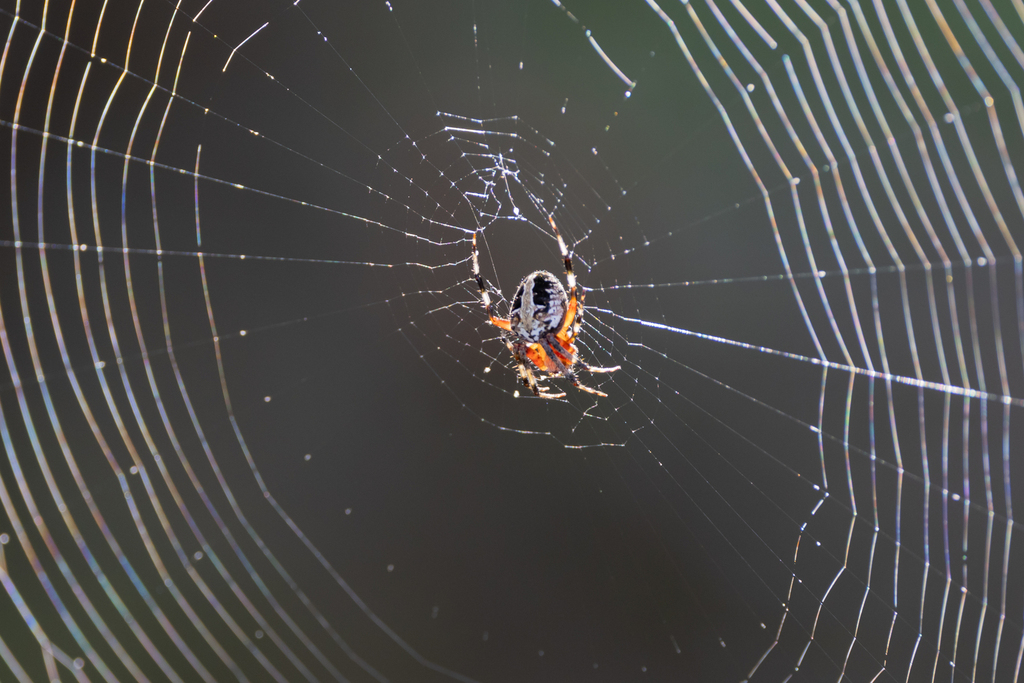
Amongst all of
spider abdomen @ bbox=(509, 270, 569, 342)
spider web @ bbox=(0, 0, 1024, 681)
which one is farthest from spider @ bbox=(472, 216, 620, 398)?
spider web @ bbox=(0, 0, 1024, 681)

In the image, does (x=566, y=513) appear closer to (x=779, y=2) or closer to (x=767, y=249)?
(x=767, y=249)

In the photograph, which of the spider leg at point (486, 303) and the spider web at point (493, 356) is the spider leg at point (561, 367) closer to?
the spider leg at point (486, 303)

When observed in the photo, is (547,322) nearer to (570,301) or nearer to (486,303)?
(570,301)

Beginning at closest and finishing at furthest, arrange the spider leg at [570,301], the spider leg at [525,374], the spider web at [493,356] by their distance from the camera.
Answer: the spider leg at [570,301], the spider leg at [525,374], the spider web at [493,356]

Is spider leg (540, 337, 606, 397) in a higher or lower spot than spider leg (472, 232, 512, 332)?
lower

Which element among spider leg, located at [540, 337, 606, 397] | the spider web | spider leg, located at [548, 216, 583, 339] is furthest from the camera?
the spider web

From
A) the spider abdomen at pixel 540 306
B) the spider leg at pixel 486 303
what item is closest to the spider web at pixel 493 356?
the spider leg at pixel 486 303

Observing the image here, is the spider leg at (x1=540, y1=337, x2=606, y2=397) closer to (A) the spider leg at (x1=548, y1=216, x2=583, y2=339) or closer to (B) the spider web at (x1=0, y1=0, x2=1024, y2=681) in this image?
(A) the spider leg at (x1=548, y1=216, x2=583, y2=339)

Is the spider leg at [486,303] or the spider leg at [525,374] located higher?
the spider leg at [486,303]
